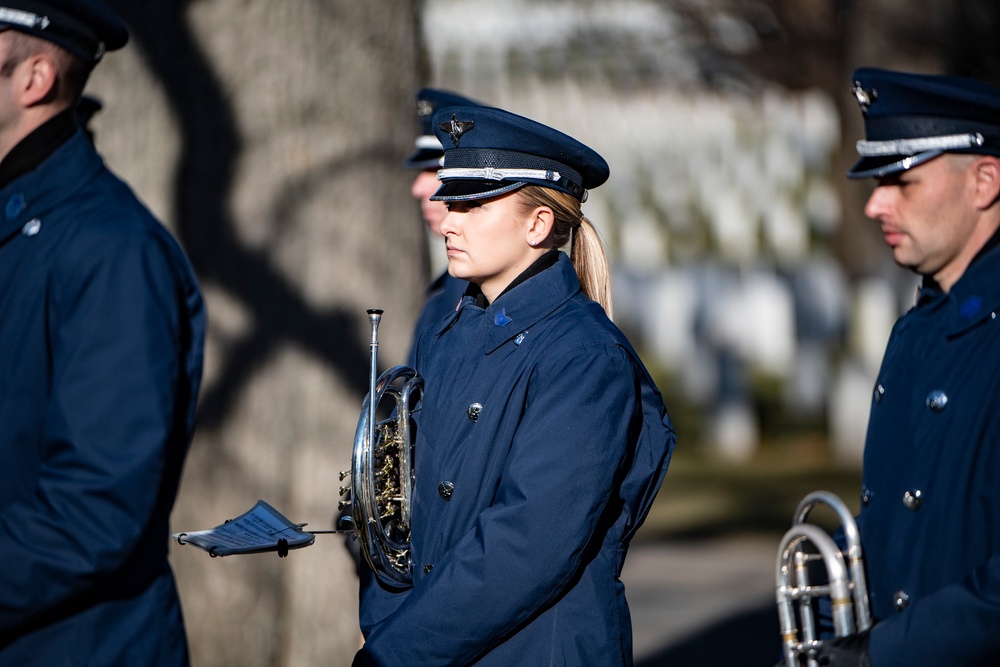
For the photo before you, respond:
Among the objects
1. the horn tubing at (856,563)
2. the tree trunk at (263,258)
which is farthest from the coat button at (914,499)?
the tree trunk at (263,258)

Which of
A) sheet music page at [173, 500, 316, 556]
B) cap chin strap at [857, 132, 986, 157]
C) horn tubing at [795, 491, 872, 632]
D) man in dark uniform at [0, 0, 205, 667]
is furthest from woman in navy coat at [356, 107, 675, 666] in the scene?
cap chin strap at [857, 132, 986, 157]

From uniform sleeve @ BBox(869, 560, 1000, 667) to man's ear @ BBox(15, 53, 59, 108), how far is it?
225cm

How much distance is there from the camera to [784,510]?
→ 9.94 meters

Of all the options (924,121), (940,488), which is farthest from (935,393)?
(924,121)

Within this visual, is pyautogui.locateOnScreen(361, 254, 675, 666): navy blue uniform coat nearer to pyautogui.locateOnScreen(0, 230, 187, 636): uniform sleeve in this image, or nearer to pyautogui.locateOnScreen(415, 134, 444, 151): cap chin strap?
pyautogui.locateOnScreen(0, 230, 187, 636): uniform sleeve

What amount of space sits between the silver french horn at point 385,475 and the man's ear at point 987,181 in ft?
4.67

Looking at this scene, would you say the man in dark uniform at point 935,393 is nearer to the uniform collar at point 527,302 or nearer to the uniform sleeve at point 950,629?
the uniform sleeve at point 950,629

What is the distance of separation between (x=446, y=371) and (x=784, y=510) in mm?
7158

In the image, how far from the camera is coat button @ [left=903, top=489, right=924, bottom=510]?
2844 mm

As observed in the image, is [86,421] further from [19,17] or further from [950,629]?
[950,629]

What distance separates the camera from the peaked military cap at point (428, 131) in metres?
5.15

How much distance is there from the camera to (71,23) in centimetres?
314

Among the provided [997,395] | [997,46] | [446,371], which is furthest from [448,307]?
[997,46]

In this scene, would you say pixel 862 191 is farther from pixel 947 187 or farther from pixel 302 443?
pixel 947 187
